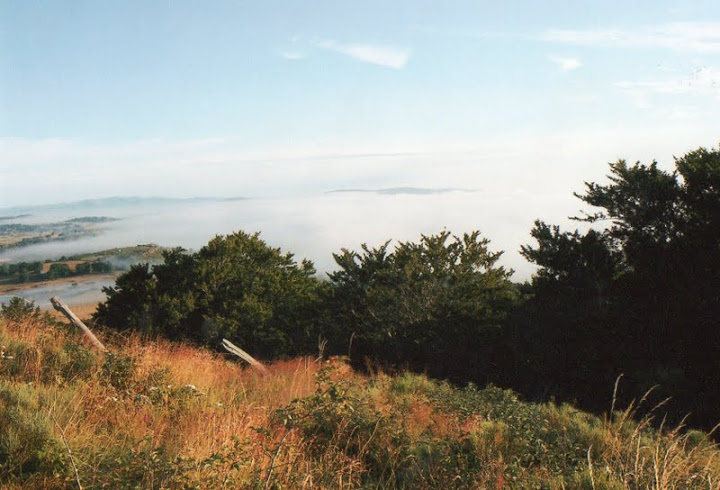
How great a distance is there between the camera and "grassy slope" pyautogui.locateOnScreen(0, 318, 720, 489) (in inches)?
149

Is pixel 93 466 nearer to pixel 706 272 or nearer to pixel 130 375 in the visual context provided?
pixel 130 375

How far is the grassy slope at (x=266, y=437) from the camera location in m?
3.77

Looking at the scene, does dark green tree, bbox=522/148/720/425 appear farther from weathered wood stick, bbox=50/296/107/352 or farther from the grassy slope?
weathered wood stick, bbox=50/296/107/352

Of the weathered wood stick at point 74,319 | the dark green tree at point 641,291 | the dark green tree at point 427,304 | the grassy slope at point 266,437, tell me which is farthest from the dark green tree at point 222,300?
the grassy slope at point 266,437

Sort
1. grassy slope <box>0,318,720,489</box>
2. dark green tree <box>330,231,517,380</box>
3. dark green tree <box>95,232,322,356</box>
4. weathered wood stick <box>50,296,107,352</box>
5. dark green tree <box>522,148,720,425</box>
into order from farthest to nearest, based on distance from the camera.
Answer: dark green tree <box>95,232,322,356</box> → dark green tree <box>330,231,517,380</box> → dark green tree <box>522,148,720,425</box> → weathered wood stick <box>50,296,107,352</box> → grassy slope <box>0,318,720,489</box>

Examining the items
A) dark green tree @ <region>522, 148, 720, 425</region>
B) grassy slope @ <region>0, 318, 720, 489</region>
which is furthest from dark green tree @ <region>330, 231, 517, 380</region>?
grassy slope @ <region>0, 318, 720, 489</region>

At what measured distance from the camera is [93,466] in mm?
3771

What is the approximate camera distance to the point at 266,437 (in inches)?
184

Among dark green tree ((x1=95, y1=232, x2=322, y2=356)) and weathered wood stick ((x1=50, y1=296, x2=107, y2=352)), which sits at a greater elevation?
Result: weathered wood stick ((x1=50, y1=296, x2=107, y2=352))

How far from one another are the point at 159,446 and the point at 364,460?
6.39 ft

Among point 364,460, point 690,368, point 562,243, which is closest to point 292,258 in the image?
point 562,243

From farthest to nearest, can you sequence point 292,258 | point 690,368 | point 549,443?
point 292,258 → point 690,368 → point 549,443

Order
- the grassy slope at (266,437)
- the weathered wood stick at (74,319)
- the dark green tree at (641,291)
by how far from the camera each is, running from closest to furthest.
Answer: the grassy slope at (266,437) → the weathered wood stick at (74,319) → the dark green tree at (641,291)

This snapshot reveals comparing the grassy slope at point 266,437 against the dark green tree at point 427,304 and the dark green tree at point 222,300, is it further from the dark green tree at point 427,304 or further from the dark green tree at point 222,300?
the dark green tree at point 222,300
